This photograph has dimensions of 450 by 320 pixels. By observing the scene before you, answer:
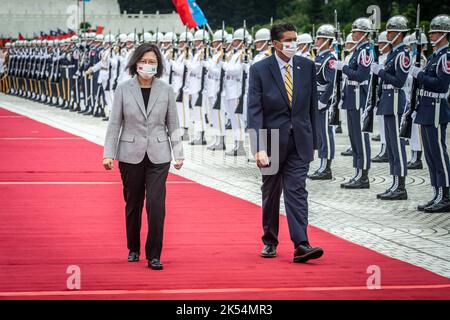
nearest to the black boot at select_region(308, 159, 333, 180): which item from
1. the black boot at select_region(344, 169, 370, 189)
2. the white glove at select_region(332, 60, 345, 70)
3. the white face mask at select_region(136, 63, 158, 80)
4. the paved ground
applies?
the paved ground

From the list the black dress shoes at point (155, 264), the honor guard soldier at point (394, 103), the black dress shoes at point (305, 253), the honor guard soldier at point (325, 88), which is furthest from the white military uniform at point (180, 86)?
the black dress shoes at point (155, 264)

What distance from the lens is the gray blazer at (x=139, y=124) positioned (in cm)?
845

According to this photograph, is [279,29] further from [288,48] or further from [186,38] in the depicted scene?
[186,38]

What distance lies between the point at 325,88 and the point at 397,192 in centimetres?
232

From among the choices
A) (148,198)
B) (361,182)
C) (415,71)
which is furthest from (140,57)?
(361,182)

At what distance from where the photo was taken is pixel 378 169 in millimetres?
15922

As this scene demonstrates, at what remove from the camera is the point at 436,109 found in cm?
1153

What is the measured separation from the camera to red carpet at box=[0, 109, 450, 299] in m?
7.52

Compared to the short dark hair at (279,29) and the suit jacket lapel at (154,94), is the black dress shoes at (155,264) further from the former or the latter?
the short dark hair at (279,29)

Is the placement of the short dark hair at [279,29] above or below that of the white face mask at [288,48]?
above

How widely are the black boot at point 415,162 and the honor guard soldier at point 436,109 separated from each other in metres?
4.25

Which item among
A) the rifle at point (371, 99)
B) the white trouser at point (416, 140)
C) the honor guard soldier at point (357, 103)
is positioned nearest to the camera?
the rifle at point (371, 99)

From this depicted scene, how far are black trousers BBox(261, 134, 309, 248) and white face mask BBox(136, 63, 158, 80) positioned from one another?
1.19 m
